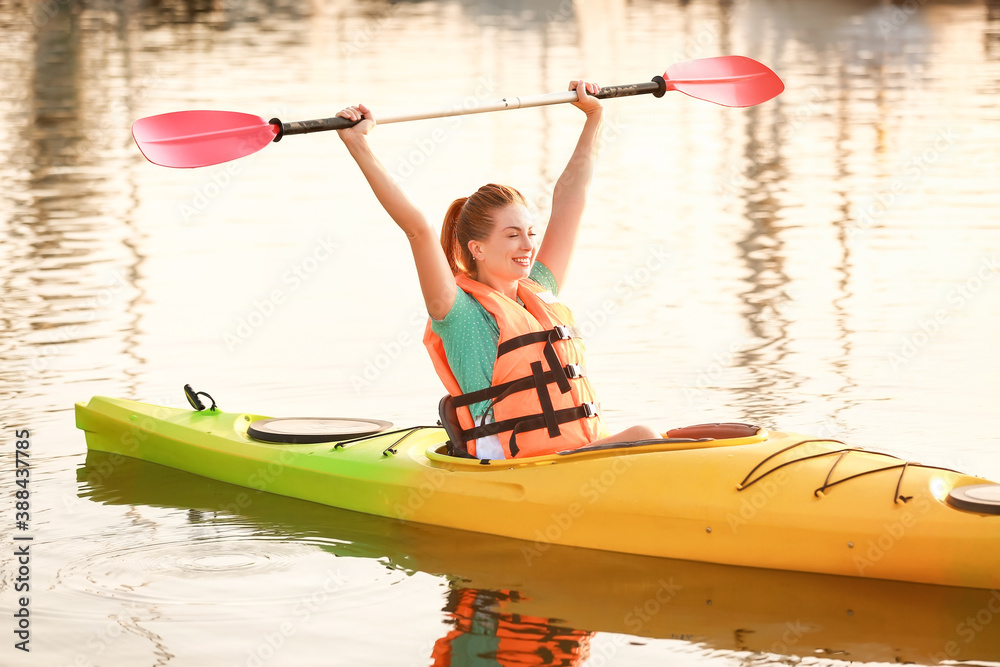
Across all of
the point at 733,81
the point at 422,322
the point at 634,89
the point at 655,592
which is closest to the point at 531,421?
the point at 655,592

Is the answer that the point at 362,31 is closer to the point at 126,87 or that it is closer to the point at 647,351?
the point at 126,87

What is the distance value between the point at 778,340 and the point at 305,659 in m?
3.55

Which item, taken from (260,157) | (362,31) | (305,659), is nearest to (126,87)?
(260,157)

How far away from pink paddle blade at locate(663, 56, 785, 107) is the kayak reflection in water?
2.34 metres

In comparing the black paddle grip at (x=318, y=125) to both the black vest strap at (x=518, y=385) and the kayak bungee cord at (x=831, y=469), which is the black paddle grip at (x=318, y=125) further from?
the kayak bungee cord at (x=831, y=469)

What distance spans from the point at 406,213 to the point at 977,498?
1731 millimetres

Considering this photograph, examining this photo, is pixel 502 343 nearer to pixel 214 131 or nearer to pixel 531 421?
pixel 531 421

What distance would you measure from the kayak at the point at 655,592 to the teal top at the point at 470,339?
0.51m

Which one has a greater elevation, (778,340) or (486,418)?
(486,418)

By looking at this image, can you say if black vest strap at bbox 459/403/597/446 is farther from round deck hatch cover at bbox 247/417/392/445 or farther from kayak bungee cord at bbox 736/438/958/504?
round deck hatch cover at bbox 247/417/392/445

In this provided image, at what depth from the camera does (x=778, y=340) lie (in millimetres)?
6441

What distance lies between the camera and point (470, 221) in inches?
167

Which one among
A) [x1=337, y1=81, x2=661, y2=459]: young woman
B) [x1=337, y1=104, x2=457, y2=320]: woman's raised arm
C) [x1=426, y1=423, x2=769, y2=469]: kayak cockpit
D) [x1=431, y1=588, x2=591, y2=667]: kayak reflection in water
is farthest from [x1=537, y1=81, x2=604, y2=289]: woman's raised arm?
[x1=431, y1=588, x2=591, y2=667]: kayak reflection in water

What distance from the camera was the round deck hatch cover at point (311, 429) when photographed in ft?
15.7
